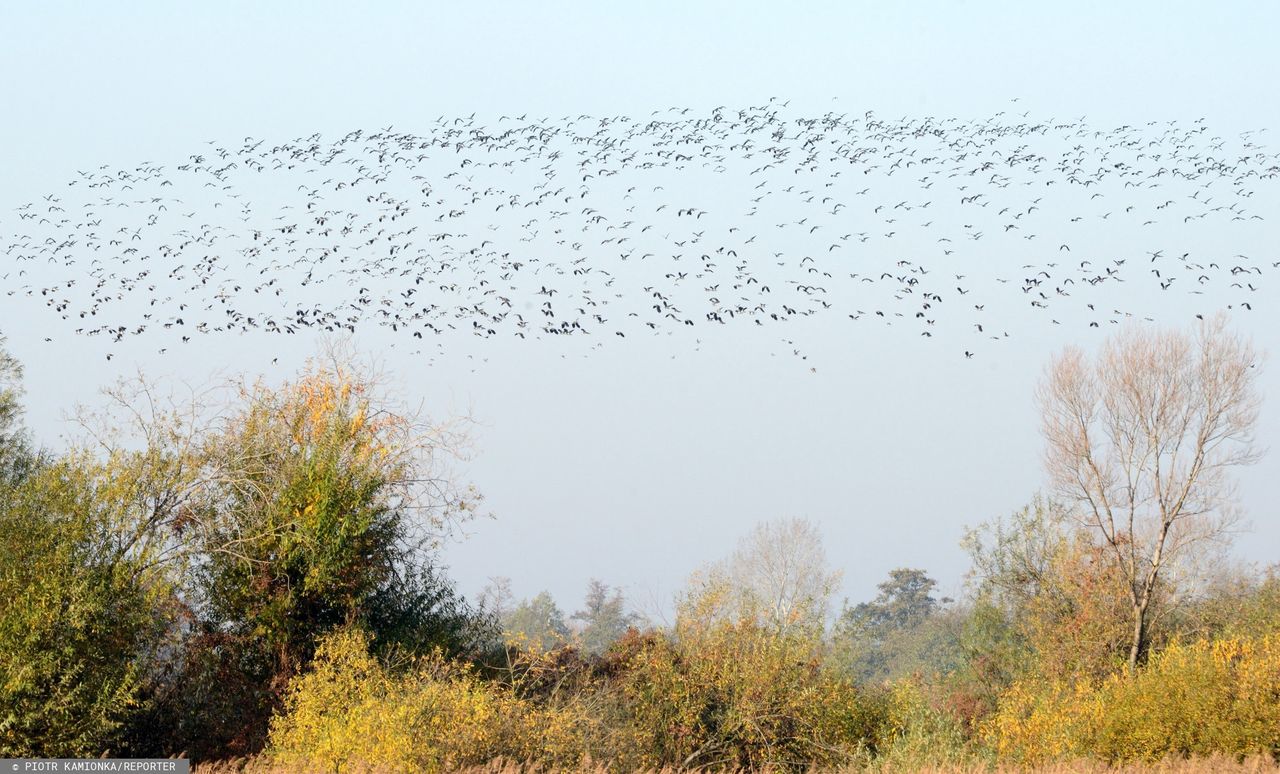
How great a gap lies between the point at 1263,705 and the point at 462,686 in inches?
518

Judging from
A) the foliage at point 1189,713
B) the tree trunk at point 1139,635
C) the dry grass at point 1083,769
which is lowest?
the dry grass at point 1083,769

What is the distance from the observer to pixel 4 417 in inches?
1470

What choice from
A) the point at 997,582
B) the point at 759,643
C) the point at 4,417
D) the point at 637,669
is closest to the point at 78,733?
the point at 637,669

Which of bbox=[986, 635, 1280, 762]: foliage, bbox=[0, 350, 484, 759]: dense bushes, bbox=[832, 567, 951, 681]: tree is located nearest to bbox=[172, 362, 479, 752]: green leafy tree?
bbox=[0, 350, 484, 759]: dense bushes

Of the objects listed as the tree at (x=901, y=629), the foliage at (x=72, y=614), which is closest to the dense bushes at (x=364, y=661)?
the foliage at (x=72, y=614)

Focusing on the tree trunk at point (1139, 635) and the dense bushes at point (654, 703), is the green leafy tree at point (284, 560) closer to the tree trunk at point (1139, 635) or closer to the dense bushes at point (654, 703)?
the dense bushes at point (654, 703)

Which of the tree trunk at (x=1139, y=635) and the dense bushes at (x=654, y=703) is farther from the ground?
the tree trunk at (x=1139, y=635)

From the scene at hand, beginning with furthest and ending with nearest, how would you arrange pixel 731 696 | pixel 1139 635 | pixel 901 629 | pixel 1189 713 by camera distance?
pixel 901 629 < pixel 1139 635 < pixel 731 696 < pixel 1189 713

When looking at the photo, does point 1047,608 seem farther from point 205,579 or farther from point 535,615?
point 535,615

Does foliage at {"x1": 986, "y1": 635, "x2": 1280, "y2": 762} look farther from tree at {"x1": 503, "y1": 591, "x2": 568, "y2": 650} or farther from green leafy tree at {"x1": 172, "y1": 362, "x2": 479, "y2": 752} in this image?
tree at {"x1": 503, "y1": 591, "x2": 568, "y2": 650}

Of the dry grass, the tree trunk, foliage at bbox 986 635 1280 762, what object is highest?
the tree trunk

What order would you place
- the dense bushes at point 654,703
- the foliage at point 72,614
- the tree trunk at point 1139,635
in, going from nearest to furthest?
the dense bushes at point 654,703
the foliage at point 72,614
the tree trunk at point 1139,635

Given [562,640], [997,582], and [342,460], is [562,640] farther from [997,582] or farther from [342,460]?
[997,582]

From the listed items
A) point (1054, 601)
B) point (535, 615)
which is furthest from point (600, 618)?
point (1054, 601)
